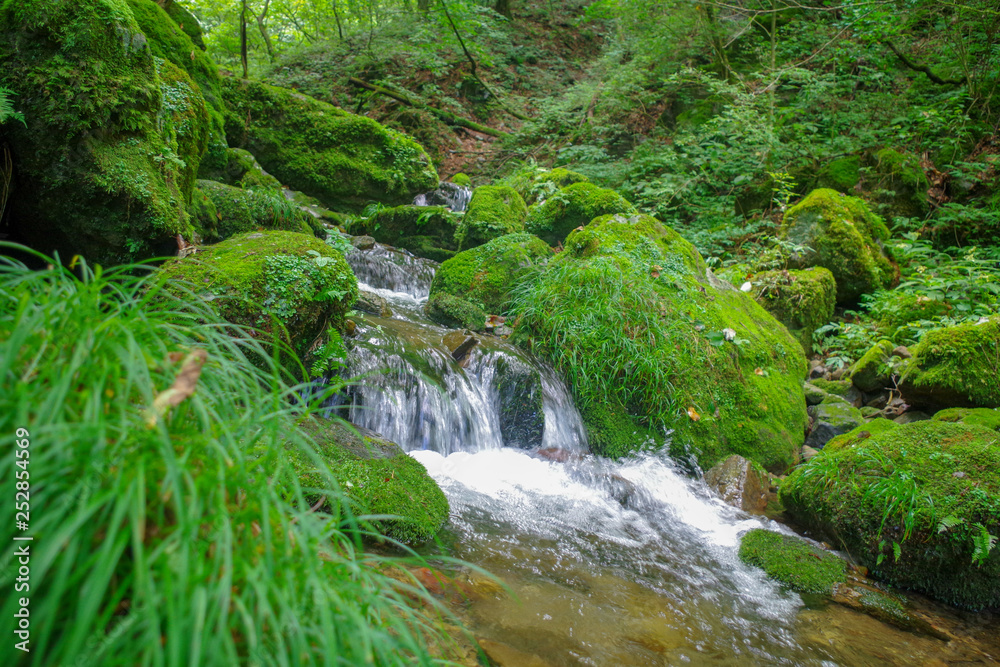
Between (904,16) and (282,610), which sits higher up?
(904,16)

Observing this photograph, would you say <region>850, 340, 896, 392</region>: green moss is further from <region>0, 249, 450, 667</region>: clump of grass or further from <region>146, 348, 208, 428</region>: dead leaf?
<region>146, 348, 208, 428</region>: dead leaf

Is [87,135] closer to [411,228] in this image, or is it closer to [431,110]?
[411,228]

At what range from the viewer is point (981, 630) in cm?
303

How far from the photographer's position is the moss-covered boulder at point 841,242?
7.74 meters

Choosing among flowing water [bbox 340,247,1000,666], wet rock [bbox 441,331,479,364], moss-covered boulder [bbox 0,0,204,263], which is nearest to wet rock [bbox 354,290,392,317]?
flowing water [bbox 340,247,1000,666]

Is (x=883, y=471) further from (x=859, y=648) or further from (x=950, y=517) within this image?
(x=859, y=648)

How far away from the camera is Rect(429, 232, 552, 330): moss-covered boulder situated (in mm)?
6707

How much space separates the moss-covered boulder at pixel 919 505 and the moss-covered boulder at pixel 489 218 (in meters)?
5.61

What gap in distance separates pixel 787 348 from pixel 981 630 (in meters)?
3.61

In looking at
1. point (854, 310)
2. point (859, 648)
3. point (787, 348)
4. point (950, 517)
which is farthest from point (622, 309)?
point (854, 310)

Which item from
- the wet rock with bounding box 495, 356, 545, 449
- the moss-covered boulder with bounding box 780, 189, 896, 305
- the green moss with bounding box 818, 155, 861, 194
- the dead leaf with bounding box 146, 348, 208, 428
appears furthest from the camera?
the green moss with bounding box 818, 155, 861, 194

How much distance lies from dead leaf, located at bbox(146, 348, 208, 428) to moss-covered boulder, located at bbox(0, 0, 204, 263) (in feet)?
12.2

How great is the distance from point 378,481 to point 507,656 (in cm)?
130

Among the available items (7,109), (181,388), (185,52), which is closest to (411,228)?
(185,52)
